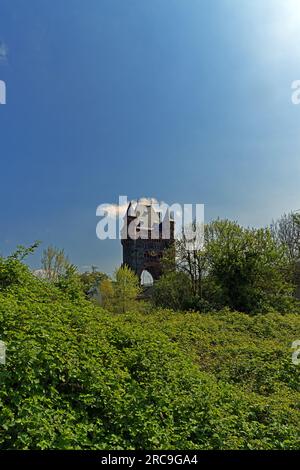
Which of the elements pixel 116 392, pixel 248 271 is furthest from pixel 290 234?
pixel 116 392

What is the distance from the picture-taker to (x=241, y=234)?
18406 mm

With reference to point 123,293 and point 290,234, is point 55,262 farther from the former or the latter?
point 290,234

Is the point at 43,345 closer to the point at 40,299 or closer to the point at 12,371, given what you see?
the point at 12,371

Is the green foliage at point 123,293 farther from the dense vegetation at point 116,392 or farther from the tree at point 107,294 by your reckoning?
the dense vegetation at point 116,392

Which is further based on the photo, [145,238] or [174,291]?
[145,238]

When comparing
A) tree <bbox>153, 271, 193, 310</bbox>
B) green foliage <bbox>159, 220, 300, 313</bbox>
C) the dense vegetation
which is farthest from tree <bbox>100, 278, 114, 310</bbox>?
the dense vegetation

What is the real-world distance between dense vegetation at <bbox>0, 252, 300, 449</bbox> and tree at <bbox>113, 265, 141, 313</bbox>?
1521 cm

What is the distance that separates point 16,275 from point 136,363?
126 inches

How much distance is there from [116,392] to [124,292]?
1855 cm

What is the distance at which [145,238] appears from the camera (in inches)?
1405
